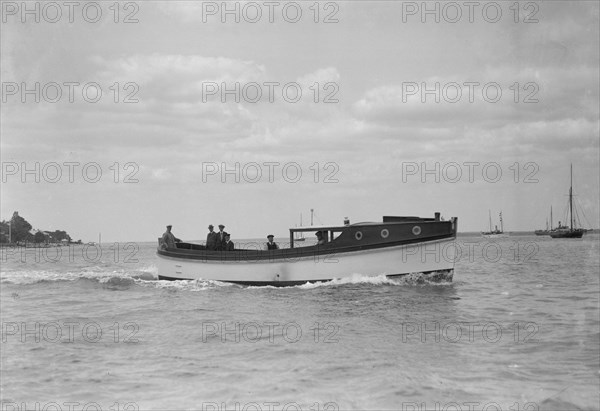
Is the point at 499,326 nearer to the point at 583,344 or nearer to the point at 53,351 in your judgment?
the point at 583,344

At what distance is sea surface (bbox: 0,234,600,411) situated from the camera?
10016 millimetres

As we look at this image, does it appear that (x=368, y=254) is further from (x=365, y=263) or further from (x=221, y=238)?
(x=221, y=238)

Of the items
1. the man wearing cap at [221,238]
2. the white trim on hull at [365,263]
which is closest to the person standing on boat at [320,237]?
the white trim on hull at [365,263]

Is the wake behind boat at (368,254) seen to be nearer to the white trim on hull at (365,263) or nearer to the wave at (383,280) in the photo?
the white trim on hull at (365,263)

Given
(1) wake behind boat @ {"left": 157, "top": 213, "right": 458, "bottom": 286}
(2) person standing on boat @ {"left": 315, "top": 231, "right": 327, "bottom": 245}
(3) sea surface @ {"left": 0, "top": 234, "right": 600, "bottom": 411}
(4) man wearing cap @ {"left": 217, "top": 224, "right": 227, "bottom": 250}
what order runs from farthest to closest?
(4) man wearing cap @ {"left": 217, "top": 224, "right": 227, "bottom": 250} < (2) person standing on boat @ {"left": 315, "top": 231, "right": 327, "bottom": 245} < (1) wake behind boat @ {"left": 157, "top": 213, "right": 458, "bottom": 286} < (3) sea surface @ {"left": 0, "top": 234, "right": 600, "bottom": 411}

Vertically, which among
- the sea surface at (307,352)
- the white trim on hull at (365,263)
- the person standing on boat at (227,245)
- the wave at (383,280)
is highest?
the person standing on boat at (227,245)

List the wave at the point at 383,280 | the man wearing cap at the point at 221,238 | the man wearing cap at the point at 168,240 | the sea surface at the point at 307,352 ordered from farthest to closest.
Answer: the man wearing cap at the point at 168,240 < the man wearing cap at the point at 221,238 < the wave at the point at 383,280 < the sea surface at the point at 307,352

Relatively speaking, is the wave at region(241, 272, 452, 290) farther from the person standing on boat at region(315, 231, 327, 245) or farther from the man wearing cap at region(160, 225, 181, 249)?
the man wearing cap at region(160, 225, 181, 249)

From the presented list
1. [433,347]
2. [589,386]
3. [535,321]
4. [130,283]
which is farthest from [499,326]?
[130,283]

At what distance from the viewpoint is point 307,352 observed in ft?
43.7

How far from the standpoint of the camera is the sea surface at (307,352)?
32.9 ft

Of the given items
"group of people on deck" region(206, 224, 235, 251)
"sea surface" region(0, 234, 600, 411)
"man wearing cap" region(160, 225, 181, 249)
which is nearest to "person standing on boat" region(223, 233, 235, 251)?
"group of people on deck" region(206, 224, 235, 251)

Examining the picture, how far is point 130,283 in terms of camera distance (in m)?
35.2

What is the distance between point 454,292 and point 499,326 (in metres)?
9.08
